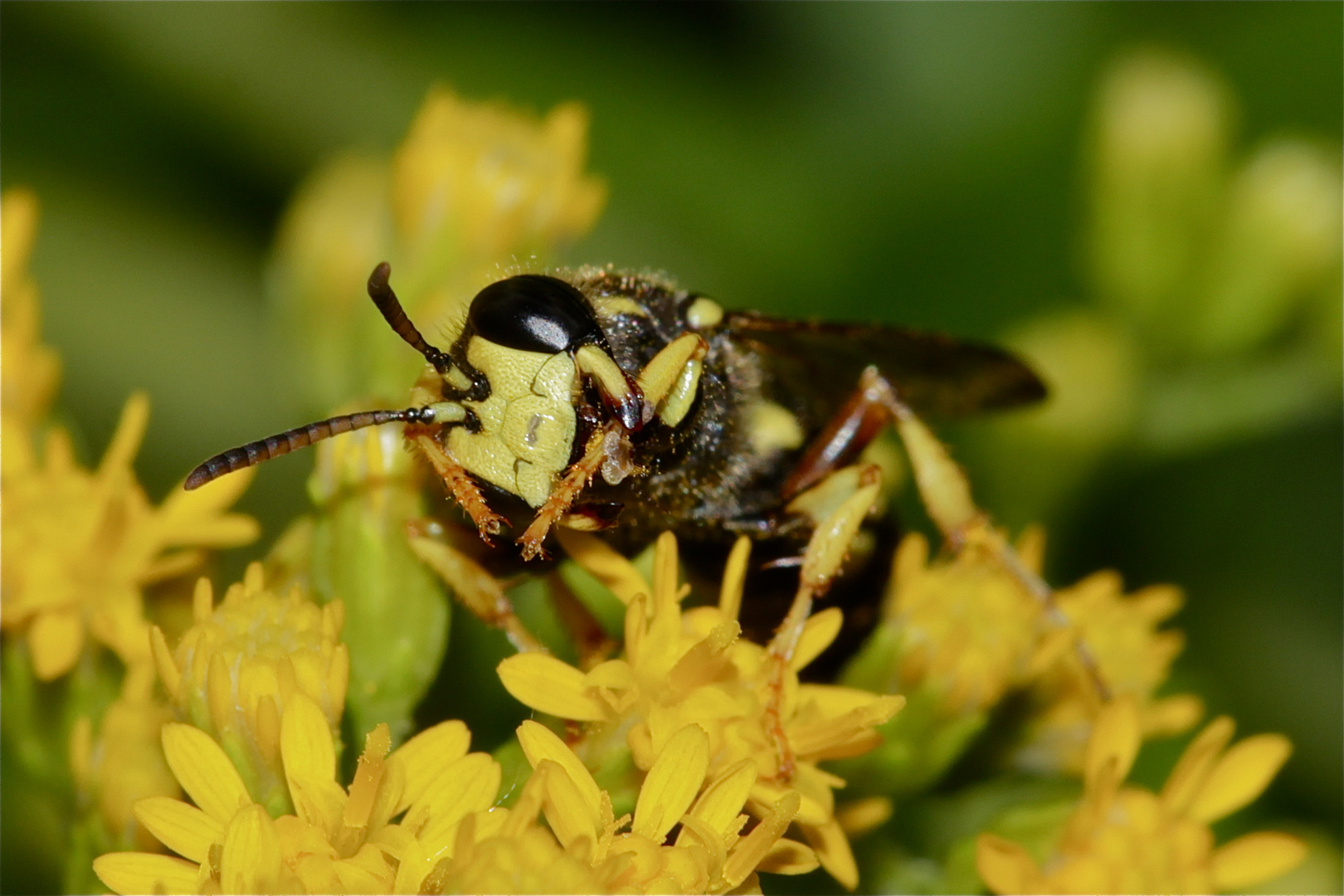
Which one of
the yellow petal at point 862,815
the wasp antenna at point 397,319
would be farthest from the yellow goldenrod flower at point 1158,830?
the wasp antenna at point 397,319

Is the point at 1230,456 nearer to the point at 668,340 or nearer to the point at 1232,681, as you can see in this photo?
the point at 1232,681

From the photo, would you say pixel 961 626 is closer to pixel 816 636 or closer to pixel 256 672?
pixel 816 636

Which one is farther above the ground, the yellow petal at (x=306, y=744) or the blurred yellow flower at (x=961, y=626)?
the blurred yellow flower at (x=961, y=626)

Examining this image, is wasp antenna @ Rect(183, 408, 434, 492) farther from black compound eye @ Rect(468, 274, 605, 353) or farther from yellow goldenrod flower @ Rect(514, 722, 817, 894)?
yellow goldenrod flower @ Rect(514, 722, 817, 894)

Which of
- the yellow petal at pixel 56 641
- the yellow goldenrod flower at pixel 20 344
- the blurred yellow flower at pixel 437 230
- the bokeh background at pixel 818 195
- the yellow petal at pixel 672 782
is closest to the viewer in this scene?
the yellow petal at pixel 672 782

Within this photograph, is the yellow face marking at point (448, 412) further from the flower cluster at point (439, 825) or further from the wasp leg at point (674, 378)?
the flower cluster at point (439, 825)

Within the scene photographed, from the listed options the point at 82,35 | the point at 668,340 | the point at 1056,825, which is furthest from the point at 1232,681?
the point at 82,35
